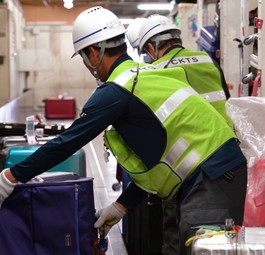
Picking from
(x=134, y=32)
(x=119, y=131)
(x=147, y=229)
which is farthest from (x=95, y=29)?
(x=134, y=32)

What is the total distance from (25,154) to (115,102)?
118 centimetres

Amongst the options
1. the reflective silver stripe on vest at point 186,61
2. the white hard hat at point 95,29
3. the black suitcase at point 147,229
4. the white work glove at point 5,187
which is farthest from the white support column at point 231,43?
the white work glove at point 5,187

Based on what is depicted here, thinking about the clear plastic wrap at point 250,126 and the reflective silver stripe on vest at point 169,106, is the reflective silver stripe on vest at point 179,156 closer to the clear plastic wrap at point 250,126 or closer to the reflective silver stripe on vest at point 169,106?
the reflective silver stripe on vest at point 169,106

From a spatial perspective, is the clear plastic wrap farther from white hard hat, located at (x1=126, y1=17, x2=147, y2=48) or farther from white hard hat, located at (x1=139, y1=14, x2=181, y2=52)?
white hard hat, located at (x1=126, y1=17, x2=147, y2=48)

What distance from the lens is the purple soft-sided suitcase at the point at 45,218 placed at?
2891mm

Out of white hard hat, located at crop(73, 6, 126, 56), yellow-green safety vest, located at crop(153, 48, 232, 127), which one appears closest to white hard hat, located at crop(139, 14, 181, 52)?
yellow-green safety vest, located at crop(153, 48, 232, 127)

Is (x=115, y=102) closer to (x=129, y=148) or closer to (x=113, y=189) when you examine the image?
(x=129, y=148)

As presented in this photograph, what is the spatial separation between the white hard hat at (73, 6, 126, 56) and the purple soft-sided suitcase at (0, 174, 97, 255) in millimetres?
628

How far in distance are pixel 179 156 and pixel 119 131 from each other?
280 mm

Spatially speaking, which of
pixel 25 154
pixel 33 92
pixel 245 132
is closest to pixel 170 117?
pixel 245 132

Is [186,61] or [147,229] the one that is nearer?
[186,61]

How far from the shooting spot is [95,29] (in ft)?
10.0

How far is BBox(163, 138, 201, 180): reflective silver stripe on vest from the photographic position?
2865 millimetres

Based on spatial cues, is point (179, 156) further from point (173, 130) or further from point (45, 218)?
point (45, 218)
